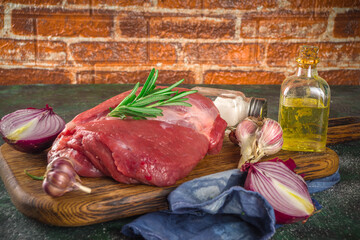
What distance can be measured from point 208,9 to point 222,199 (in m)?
1.61

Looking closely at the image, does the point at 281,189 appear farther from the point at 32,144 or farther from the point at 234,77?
the point at 234,77

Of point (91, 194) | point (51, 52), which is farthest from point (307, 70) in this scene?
point (51, 52)

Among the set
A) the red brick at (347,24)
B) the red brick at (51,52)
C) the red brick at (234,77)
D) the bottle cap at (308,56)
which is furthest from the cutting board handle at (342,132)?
the red brick at (51,52)

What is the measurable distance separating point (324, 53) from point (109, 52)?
4.01 ft

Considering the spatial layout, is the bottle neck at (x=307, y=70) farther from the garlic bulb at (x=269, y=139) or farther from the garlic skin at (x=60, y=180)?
the garlic skin at (x=60, y=180)

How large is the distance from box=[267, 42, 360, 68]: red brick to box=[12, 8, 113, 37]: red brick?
934 millimetres

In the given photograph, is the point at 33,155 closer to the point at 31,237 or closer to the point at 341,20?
the point at 31,237

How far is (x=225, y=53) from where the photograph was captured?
213 centimetres

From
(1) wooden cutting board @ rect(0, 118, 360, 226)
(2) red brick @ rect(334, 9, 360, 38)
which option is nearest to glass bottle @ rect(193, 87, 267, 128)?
(1) wooden cutting board @ rect(0, 118, 360, 226)

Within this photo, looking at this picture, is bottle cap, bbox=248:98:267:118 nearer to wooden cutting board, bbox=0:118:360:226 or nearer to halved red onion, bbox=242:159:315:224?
wooden cutting board, bbox=0:118:360:226

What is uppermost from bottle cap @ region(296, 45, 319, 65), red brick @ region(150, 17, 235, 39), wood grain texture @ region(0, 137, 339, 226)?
red brick @ region(150, 17, 235, 39)

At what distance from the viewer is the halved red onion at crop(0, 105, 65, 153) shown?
827 millimetres

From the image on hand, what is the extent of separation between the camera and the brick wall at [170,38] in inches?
80.4

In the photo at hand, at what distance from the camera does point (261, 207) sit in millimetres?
622
